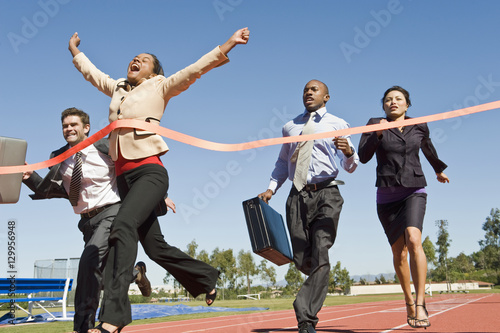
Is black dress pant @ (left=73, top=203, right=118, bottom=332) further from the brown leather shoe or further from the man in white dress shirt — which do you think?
the brown leather shoe

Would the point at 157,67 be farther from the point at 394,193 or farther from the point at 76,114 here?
the point at 394,193

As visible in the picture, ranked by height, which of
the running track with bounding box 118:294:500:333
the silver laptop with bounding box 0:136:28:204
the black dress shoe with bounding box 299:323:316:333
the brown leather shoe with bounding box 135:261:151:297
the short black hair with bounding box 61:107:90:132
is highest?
the short black hair with bounding box 61:107:90:132

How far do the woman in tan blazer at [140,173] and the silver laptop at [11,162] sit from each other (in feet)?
3.03

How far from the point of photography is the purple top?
4.90 m

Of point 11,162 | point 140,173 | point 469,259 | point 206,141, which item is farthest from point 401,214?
point 469,259

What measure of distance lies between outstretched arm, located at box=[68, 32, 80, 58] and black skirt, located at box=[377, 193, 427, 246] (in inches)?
140

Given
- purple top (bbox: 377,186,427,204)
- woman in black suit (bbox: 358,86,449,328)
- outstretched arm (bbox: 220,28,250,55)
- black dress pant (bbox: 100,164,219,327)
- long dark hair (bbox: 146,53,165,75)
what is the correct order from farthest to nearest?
purple top (bbox: 377,186,427,204) < woman in black suit (bbox: 358,86,449,328) < long dark hair (bbox: 146,53,165,75) < outstretched arm (bbox: 220,28,250,55) < black dress pant (bbox: 100,164,219,327)

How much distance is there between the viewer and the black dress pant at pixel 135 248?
10.3 feet

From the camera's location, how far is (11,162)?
13.7 feet

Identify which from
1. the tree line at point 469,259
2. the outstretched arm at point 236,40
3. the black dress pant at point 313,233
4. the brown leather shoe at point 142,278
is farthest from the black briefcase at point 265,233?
the tree line at point 469,259

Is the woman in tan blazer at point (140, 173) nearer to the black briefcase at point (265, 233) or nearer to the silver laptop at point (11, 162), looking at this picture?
the black briefcase at point (265, 233)

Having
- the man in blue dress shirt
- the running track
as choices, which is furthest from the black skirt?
the running track

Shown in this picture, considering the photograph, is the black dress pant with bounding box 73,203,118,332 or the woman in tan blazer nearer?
the woman in tan blazer

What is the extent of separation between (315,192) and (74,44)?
2.74 m
